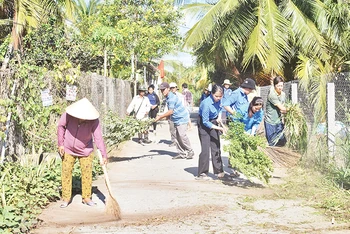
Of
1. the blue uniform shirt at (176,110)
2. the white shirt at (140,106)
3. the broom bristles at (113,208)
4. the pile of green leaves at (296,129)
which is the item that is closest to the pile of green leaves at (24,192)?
the broom bristles at (113,208)

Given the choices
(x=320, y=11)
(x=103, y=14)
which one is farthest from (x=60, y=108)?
(x=103, y=14)

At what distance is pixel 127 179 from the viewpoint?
28.8ft

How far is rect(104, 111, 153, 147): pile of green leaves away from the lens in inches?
422

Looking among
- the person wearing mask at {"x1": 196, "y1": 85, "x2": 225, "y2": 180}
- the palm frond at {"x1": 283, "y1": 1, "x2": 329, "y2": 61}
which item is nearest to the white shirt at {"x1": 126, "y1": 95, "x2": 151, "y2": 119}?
the person wearing mask at {"x1": 196, "y1": 85, "x2": 225, "y2": 180}

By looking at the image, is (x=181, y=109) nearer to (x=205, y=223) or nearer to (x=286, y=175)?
(x=286, y=175)

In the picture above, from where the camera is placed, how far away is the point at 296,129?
8.59m

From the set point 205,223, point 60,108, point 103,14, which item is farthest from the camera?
point 103,14

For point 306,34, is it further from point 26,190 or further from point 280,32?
point 26,190

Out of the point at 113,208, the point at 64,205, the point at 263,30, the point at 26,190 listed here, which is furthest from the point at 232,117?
the point at 263,30

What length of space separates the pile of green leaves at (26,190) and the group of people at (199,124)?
384 mm

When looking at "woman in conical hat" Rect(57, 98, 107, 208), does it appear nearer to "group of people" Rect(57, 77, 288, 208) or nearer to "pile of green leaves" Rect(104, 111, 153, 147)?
"group of people" Rect(57, 77, 288, 208)

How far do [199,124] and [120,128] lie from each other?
2757mm

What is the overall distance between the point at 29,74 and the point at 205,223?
4.03 meters

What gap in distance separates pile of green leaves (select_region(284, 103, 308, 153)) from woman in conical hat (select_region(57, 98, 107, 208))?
359 centimetres
